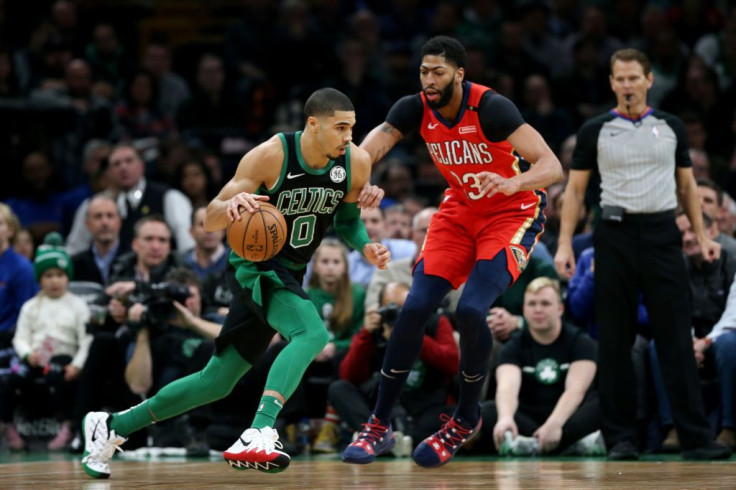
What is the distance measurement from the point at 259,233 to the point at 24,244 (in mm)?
6058

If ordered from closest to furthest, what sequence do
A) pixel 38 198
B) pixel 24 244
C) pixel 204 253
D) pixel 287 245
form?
pixel 287 245
pixel 204 253
pixel 24 244
pixel 38 198

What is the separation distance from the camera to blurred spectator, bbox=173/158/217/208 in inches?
473

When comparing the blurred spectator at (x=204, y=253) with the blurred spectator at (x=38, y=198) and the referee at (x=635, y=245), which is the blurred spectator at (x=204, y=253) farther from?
the referee at (x=635, y=245)

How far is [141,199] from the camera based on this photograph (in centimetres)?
1161

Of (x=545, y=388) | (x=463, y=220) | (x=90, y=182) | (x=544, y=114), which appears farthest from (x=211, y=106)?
(x=463, y=220)

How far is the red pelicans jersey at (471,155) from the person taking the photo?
23.0ft

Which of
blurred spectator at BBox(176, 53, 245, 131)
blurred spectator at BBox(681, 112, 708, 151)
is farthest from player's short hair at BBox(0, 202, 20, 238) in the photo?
blurred spectator at BBox(681, 112, 708, 151)

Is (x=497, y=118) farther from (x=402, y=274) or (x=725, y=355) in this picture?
(x=402, y=274)

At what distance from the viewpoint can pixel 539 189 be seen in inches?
287

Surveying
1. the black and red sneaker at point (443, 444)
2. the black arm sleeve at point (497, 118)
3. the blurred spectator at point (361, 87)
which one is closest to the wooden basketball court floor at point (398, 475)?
the black and red sneaker at point (443, 444)

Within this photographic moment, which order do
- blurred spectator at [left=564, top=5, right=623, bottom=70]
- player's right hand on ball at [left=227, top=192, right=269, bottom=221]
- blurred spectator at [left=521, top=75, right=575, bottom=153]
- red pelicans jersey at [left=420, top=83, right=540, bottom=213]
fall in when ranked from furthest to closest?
blurred spectator at [left=564, top=5, right=623, bottom=70] → blurred spectator at [left=521, top=75, right=575, bottom=153] → red pelicans jersey at [left=420, top=83, right=540, bottom=213] → player's right hand on ball at [left=227, top=192, right=269, bottom=221]

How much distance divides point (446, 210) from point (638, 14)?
27.4 feet

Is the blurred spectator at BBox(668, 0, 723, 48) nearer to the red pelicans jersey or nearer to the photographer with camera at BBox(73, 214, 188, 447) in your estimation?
the photographer with camera at BBox(73, 214, 188, 447)

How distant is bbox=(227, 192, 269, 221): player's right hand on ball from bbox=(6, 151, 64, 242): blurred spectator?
6788 millimetres
